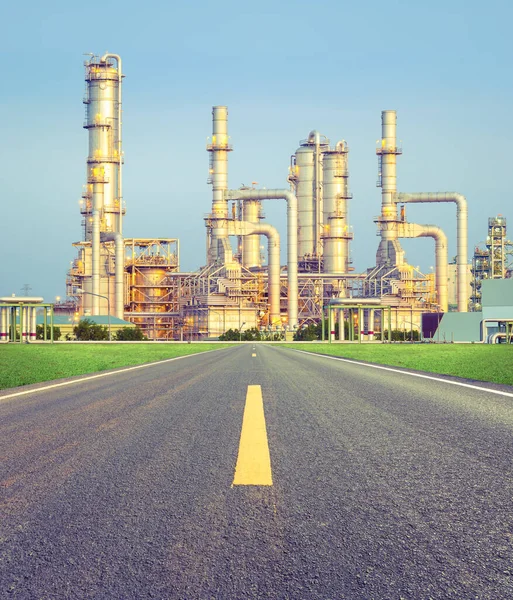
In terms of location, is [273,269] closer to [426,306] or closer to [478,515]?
[426,306]

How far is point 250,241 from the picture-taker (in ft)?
299

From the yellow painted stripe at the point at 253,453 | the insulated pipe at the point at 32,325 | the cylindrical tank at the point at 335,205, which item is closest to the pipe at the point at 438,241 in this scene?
the cylindrical tank at the point at 335,205

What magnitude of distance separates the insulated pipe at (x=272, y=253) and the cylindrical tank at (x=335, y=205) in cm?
1025

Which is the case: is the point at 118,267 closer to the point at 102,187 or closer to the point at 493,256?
the point at 102,187

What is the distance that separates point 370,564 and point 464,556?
1.23 feet

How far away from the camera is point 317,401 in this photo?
7082mm

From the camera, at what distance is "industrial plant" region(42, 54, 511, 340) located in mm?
79938

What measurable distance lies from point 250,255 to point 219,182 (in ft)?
45.9

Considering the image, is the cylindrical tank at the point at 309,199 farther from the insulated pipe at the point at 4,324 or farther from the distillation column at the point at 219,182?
the insulated pipe at the point at 4,324

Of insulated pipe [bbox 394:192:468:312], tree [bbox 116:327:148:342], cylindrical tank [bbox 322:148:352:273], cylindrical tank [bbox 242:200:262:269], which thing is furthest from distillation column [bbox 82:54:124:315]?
insulated pipe [bbox 394:192:468:312]

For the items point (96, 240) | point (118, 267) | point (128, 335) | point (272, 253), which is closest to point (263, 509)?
point (128, 335)

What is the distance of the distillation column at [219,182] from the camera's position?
8012 centimetres

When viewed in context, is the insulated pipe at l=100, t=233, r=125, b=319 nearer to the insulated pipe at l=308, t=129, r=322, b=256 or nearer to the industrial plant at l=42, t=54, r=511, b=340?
the industrial plant at l=42, t=54, r=511, b=340

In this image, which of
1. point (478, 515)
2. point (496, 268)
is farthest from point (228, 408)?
point (496, 268)
